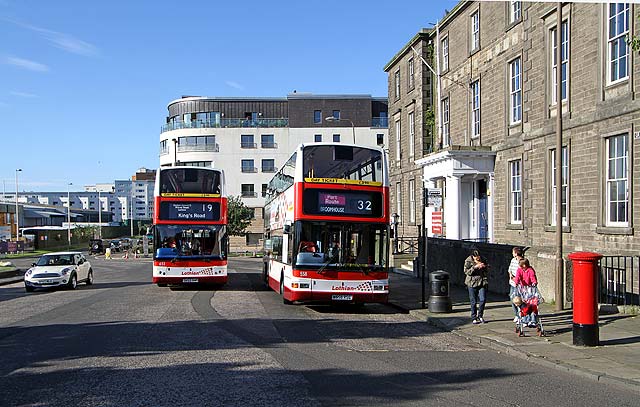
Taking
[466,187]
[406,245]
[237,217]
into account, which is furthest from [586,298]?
[237,217]

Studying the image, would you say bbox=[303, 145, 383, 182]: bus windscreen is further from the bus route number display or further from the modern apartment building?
the modern apartment building

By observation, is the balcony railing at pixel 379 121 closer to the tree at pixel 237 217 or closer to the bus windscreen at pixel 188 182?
the tree at pixel 237 217

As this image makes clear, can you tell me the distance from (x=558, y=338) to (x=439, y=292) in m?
4.34

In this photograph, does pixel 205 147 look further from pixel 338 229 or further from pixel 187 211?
pixel 338 229

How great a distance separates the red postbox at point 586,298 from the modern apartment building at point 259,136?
6487 cm

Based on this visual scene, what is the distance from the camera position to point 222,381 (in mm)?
8273

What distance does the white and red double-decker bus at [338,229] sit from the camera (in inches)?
629

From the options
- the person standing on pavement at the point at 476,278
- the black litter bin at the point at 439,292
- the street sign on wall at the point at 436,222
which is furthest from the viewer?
the street sign on wall at the point at 436,222

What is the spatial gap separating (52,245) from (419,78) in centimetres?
6266

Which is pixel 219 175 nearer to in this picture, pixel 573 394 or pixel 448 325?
pixel 448 325

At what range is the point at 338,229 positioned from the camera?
15961 mm

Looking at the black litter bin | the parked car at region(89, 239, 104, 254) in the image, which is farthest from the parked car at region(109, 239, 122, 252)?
the black litter bin

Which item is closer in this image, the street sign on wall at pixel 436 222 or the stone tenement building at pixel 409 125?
the street sign on wall at pixel 436 222

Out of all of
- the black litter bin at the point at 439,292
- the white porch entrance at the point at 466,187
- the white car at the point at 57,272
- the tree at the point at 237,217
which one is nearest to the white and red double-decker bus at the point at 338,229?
the black litter bin at the point at 439,292
